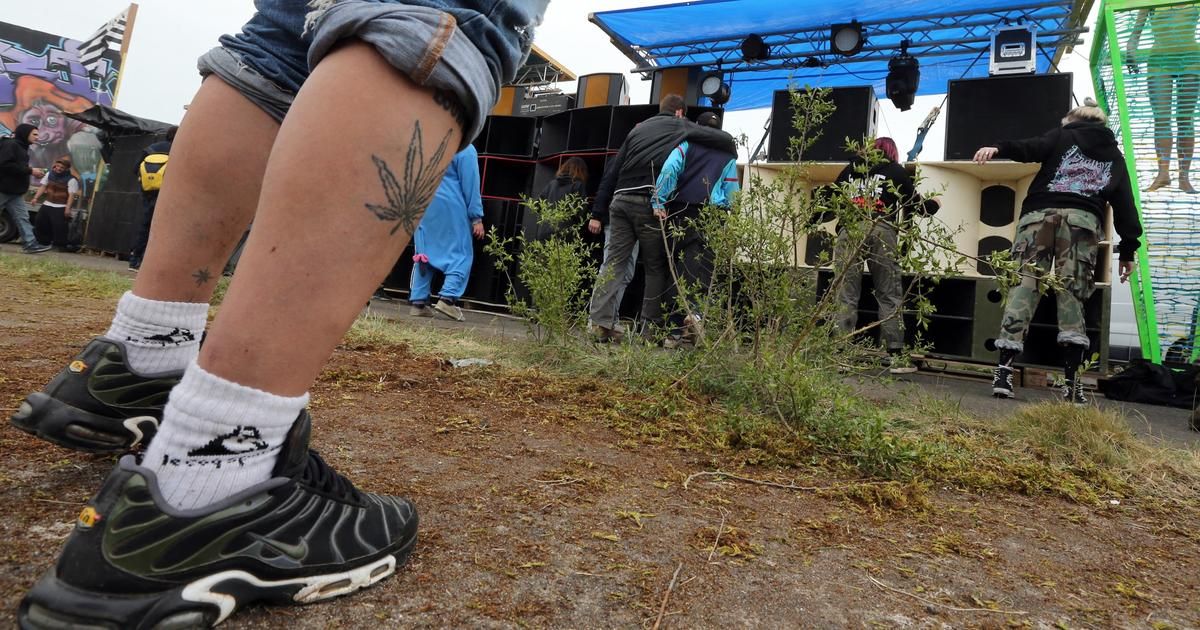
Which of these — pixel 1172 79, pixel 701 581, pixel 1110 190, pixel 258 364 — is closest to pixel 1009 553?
pixel 701 581

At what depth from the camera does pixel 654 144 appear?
15.0 feet

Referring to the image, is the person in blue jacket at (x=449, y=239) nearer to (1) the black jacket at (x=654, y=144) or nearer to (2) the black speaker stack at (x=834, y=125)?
(1) the black jacket at (x=654, y=144)

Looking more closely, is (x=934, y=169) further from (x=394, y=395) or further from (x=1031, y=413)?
(x=394, y=395)

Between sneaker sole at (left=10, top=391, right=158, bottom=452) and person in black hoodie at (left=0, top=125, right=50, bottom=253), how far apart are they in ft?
36.0

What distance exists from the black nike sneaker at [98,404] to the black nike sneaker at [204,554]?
1.11ft

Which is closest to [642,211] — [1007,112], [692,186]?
[692,186]

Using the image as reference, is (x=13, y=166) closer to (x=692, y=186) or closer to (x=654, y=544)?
(x=692, y=186)

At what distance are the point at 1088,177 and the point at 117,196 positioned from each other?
42.1ft

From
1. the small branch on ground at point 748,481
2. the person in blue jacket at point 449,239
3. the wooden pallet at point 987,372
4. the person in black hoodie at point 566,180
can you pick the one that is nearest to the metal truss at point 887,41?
the person in black hoodie at point 566,180

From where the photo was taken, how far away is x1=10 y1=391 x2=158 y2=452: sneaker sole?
88cm

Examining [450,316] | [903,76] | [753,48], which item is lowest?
[450,316]

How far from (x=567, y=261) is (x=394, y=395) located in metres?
1.37

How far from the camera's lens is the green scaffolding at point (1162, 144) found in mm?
4742

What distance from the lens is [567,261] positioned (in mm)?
3008
